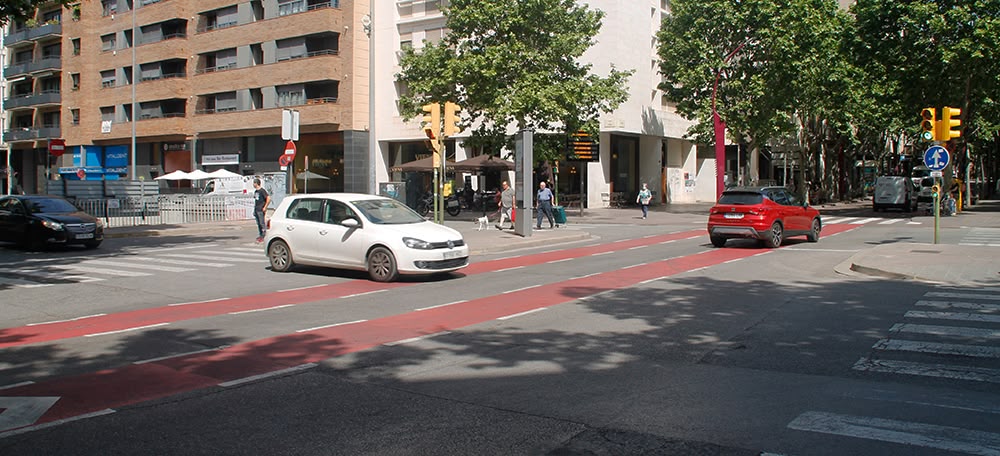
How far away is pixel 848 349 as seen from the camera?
7.79 m

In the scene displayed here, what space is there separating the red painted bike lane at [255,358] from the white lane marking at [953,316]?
438 centimetres

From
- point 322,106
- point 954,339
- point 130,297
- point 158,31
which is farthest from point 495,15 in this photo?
point 158,31

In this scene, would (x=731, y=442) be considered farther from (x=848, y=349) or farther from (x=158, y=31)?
(x=158, y=31)

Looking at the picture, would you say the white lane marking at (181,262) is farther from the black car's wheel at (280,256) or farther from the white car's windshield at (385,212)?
the white car's windshield at (385,212)

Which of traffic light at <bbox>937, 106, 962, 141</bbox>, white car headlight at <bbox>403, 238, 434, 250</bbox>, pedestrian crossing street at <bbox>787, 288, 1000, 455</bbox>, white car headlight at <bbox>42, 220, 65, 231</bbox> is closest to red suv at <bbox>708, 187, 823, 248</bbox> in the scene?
traffic light at <bbox>937, 106, 962, 141</bbox>

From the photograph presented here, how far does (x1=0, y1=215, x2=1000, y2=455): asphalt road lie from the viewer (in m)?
5.02

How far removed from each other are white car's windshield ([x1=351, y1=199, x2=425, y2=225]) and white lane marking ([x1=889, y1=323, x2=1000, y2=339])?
27.2 feet

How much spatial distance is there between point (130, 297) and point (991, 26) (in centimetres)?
3327

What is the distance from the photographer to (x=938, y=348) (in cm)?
772

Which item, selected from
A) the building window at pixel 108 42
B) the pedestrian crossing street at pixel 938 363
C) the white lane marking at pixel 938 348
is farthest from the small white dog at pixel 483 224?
the building window at pixel 108 42

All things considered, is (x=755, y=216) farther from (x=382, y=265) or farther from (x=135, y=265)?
(x=135, y=265)

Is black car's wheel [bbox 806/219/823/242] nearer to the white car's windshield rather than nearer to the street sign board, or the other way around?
the street sign board

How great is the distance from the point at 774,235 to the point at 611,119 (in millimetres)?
23391

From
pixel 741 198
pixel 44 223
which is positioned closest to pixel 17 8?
pixel 44 223
